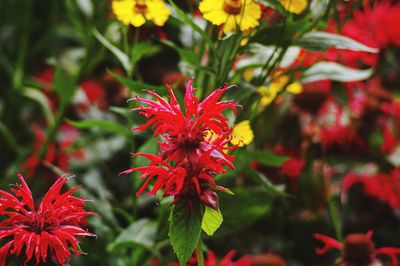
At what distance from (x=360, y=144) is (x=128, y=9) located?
510 millimetres

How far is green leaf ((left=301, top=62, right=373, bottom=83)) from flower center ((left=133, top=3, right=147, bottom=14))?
215mm

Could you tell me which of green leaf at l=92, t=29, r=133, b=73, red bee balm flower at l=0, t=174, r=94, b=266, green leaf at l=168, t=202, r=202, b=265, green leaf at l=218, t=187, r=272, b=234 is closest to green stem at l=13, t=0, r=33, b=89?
green leaf at l=92, t=29, r=133, b=73

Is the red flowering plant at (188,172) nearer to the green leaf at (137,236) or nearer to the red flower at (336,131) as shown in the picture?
the green leaf at (137,236)

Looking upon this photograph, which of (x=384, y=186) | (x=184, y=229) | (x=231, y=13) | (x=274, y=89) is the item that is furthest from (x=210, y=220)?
(x=384, y=186)

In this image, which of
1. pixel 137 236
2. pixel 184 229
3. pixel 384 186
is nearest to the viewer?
pixel 184 229

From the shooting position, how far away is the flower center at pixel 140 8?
75 cm

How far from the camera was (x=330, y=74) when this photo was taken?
0.86 meters

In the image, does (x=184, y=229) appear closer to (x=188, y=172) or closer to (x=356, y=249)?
(x=188, y=172)

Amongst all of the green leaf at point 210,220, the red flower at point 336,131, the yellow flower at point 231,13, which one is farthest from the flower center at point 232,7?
the red flower at point 336,131

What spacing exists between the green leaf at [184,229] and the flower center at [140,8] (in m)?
0.29

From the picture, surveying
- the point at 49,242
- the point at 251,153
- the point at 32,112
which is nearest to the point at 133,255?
the point at 251,153

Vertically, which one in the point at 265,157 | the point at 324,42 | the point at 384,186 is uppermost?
the point at 324,42

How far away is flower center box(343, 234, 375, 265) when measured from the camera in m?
0.78

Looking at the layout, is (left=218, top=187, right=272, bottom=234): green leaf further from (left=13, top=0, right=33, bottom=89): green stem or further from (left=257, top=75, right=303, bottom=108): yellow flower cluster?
(left=13, top=0, right=33, bottom=89): green stem
